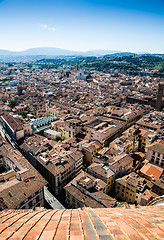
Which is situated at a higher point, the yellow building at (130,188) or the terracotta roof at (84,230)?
the terracotta roof at (84,230)

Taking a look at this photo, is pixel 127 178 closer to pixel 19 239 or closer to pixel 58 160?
pixel 58 160

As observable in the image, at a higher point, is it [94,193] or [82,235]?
[82,235]

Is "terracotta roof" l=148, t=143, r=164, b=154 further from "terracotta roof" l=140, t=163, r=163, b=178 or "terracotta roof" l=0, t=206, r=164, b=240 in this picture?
"terracotta roof" l=0, t=206, r=164, b=240

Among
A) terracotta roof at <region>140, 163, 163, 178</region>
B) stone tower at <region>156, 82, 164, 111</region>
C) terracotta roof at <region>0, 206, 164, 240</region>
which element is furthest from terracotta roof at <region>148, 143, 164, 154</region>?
stone tower at <region>156, 82, 164, 111</region>

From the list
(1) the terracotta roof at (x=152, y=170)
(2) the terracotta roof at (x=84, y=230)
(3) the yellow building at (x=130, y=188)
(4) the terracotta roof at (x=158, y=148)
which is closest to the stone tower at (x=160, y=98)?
(4) the terracotta roof at (x=158, y=148)

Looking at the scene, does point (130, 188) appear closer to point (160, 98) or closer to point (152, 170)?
point (152, 170)

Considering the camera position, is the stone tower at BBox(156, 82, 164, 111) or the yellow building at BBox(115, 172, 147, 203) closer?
the yellow building at BBox(115, 172, 147, 203)

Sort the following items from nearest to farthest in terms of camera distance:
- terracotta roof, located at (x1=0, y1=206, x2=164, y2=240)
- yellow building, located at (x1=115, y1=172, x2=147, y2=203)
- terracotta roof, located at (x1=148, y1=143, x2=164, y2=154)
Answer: terracotta roof, located at (x1=0, y1=206, x2=164, y2=240) < yellow building, located at (x1=115, y1=172, x2=147, y2=203) < terracotta roof, located at (x1=148, y1=143, x2=164, y2=154)

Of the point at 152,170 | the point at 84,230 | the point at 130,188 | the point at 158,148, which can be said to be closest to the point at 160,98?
the point at 158,148

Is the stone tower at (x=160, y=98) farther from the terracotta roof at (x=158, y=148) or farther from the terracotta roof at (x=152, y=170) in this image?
the terracotta roof at (x=152, y=170)

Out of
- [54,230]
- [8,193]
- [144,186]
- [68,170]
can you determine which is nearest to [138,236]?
[54,230]

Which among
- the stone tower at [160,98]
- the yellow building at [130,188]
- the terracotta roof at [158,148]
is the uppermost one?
the stone tower at [160,98]
